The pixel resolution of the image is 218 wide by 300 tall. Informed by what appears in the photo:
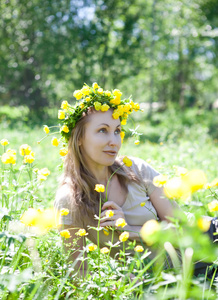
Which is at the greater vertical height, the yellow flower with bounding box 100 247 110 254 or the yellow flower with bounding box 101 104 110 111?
the yellow flower with bounding box 101 104 110 111

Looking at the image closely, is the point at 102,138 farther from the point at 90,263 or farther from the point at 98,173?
the point at 90,263

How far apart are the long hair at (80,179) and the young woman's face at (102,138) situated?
5 centimetres

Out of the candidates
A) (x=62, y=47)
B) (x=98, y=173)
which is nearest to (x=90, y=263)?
(x=98, y=173)

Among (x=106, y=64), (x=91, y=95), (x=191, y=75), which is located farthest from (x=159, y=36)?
(x=91, y=95)

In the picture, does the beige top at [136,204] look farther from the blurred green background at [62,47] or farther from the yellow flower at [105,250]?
the blurred green background at [62,47]

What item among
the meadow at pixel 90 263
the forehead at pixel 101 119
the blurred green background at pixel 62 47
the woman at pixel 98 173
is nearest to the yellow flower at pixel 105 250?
the meadow at pixel 90 263

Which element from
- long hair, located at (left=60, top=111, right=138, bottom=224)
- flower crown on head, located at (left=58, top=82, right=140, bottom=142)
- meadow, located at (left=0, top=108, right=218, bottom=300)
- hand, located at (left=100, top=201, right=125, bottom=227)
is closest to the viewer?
meadow, located at (left=0, top=108, right=218, bottom=300)

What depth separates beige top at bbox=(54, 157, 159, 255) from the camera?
6.09 feet

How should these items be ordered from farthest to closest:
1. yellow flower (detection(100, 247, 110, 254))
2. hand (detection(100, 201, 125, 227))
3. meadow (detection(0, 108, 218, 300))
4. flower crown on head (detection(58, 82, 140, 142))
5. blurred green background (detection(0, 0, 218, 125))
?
blurred green background (detection(0, 0, 218, 125))
flower crown on head (detection(58, 82, 140, 142))
hand (detection(100, 201, 125, 227))
yellow flower (detection(100, 247, 110, 254))
meadow (detection(0, 108, 218, 300))

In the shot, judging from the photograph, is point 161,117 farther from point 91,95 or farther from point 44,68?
point 91,95

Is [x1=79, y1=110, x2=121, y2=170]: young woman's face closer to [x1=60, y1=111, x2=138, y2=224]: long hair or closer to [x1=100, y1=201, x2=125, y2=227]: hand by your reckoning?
[x1=60, y1=111, x2=138, y2=224]: long hair

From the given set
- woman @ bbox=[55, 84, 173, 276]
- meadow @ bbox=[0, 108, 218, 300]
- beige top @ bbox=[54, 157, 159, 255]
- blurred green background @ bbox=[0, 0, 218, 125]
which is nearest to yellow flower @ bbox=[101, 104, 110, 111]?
woman @ bbox=[55, 84, 173, 276]

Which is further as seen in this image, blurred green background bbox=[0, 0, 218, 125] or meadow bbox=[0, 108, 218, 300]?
blurred green background bbox=[0, 0, 218, 125]

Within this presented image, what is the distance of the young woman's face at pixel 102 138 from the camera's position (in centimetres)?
189
